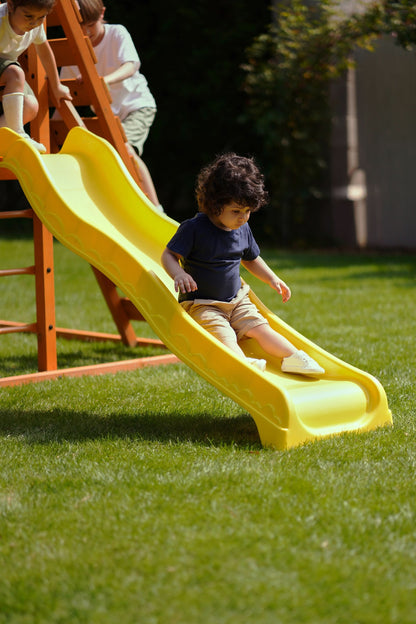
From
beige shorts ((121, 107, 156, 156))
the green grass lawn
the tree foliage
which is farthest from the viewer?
the tree foliage

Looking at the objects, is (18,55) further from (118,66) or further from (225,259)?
(225,259)

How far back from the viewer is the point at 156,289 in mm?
4320

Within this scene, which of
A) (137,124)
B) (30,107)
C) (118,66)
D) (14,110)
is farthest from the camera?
(137,124)

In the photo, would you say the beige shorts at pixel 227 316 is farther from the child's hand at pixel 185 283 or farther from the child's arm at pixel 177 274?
the child's hand at pixel 185 283

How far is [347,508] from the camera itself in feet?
10.1

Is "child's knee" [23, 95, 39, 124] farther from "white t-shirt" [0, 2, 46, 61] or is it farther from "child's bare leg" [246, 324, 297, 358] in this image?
"child's bare leg" [246, 324, 297, 358]

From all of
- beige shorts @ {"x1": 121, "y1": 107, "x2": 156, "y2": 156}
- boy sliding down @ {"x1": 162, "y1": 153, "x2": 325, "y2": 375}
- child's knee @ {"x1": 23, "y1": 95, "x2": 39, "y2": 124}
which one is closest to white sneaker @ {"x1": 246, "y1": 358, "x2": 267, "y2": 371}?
boy sliding down @ {"x1": 162, "y1": 153, "x2": 325, "y2": 375}

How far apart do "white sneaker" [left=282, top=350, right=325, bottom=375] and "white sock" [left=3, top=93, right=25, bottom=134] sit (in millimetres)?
2279

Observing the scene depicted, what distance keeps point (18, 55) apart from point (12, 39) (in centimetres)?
19

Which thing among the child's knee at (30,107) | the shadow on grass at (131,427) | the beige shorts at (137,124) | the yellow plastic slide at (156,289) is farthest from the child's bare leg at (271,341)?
the beige shorts at (137,124)

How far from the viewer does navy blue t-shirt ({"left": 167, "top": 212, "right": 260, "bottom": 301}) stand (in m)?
4.43

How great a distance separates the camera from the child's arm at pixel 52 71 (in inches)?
215

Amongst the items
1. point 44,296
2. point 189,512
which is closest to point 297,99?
point 44,296

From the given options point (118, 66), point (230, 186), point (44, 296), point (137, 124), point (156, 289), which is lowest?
point (44, 296)
